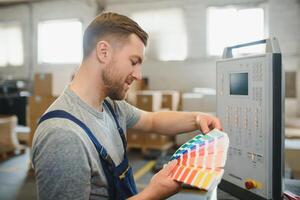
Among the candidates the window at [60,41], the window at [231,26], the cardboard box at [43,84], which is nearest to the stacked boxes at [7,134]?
the cardboard box at [43,84]

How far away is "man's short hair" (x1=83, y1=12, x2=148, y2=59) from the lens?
1.03 meters

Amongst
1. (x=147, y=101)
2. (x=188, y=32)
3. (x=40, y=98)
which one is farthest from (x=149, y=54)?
(x=40, y=98)

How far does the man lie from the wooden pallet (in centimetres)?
375

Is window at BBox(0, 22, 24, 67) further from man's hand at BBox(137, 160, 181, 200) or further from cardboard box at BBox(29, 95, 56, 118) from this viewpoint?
man's hand at BBox(137, 160, 181, 200)

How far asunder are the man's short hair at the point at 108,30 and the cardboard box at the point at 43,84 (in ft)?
10.7

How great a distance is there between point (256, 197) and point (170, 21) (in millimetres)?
4928

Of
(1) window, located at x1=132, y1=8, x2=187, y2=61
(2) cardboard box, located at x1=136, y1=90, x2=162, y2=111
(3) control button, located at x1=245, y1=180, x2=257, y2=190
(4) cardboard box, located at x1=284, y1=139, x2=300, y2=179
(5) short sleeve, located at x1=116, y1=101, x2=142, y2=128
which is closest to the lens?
(3) control button, located at x1=245, y1=180, x2=257, y2=190

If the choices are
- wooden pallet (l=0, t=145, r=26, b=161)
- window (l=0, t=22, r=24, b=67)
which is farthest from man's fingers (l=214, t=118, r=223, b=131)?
window (l=0, t=22, r=24, b=67)

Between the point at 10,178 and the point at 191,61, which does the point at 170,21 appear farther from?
the point at 10,178

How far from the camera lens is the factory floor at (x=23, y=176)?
124 inches

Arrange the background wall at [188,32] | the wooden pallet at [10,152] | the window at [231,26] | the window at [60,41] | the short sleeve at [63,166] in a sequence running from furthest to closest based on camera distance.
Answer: the window at [60,41] → the window at [231,26] → the background wall at [188,32] → the wooden pallet at [10,152] → the short sleeve at [63,166]

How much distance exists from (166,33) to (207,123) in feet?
→ 15.1

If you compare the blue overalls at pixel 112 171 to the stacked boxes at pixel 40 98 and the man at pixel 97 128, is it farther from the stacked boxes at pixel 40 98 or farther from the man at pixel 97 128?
the stacked boxes at pixel 40 98

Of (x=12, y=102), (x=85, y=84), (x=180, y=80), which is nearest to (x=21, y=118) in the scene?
(x=12, y=102)
